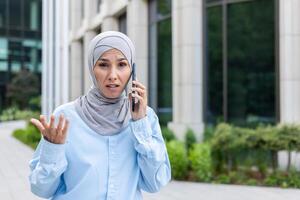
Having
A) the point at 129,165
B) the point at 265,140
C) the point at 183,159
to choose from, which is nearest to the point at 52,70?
the point at 183,159

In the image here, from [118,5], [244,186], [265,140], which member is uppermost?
[118,5]

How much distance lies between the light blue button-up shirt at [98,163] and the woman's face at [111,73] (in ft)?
0.47

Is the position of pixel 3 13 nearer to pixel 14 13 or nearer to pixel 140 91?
pixel 14 13

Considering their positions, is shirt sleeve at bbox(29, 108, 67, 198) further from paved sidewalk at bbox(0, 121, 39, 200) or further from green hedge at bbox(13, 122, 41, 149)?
green hedge at bbox(13, 122, 41, 149)

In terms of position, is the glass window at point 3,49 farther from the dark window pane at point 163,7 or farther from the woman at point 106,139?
the woman at point 106,139

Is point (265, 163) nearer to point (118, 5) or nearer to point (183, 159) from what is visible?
point (183, 159)

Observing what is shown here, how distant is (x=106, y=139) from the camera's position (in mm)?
1833

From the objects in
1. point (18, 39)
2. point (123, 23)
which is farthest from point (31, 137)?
point (18, 39)

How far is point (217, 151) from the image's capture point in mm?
10055

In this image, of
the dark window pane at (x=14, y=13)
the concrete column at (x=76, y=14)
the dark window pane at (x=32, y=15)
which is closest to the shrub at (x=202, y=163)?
the concrete column at (x=76, y=14)

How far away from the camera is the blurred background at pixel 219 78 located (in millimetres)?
9812

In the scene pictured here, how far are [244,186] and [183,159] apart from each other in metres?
1.33

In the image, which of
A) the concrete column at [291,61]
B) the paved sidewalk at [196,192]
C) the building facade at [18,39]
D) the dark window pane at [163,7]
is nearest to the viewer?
the paved sidewalk at [196,192]

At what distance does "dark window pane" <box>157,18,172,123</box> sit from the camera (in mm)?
15585
